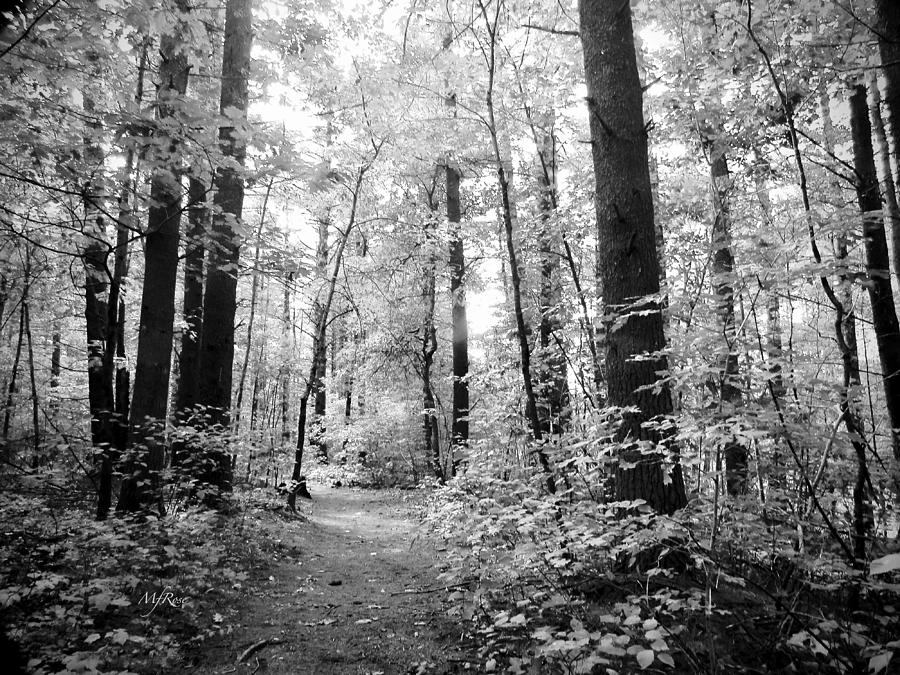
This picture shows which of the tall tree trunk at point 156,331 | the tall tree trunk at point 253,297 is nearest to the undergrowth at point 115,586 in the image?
the tall tree trunk at point 156,331

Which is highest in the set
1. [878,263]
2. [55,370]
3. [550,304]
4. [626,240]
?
[550,304]

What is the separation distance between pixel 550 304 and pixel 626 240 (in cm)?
634

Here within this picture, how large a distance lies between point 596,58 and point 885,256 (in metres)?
5.03

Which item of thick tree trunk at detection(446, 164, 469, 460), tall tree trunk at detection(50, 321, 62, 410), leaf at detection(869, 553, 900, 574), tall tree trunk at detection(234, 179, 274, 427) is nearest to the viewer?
leaf at detection(869, 553, 900, 574)

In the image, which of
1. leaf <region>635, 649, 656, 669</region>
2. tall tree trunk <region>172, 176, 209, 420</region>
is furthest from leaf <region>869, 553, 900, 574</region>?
tall tree trunk <region>172, 176, 209, 420</region>

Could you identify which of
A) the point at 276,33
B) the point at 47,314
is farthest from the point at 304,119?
the point at 47,314

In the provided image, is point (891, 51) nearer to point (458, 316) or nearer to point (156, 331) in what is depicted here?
point (156, 331)

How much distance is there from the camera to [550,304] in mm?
10656

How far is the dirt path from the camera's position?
3.62m

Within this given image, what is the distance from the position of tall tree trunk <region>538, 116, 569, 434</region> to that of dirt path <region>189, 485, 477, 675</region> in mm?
3701

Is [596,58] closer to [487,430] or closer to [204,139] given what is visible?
[204,139]

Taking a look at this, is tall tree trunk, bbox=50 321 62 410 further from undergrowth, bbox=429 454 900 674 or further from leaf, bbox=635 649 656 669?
leaf, bbox=635 649 656 669

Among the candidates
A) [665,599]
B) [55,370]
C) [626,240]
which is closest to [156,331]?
[626,240]

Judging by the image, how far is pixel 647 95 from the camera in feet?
27.0
